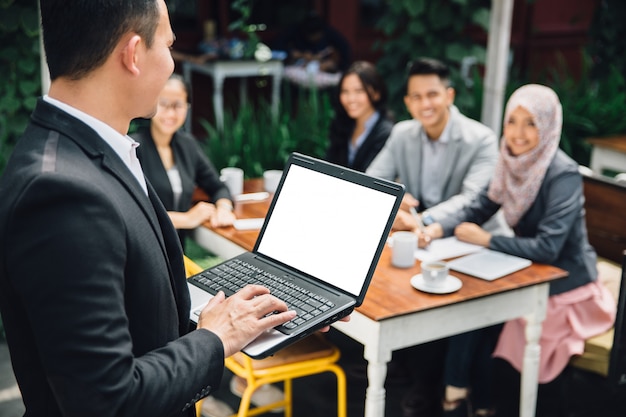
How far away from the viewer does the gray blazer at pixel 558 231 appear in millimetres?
2689

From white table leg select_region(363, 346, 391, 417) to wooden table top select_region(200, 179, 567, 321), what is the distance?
13cm

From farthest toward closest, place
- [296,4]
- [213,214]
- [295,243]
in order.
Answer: [296,4] → [213,214] → [295,243]

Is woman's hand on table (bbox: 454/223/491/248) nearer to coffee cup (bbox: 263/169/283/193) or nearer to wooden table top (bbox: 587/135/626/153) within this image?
coffee cup (bbox: 263/169/283/193)

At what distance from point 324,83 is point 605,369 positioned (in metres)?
4.29

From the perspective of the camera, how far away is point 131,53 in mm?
1087

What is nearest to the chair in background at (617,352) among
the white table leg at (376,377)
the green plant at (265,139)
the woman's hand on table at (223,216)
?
the white table leg at (376,377)

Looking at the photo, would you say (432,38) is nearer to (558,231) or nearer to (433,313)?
(558,231)

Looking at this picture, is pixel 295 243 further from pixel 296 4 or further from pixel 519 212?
pixel 296 4

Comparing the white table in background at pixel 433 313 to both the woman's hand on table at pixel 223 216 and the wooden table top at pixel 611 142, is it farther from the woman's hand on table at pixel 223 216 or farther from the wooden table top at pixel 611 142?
the wooden table top at pixel 611 142

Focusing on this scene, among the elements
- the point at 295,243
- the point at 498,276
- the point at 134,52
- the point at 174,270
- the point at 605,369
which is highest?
the point at 134,52

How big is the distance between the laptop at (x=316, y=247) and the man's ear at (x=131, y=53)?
0.51 m

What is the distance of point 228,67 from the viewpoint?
695cm

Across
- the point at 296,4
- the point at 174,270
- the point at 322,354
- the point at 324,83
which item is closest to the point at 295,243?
the point at 174,270

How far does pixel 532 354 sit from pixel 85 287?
6.49ft
